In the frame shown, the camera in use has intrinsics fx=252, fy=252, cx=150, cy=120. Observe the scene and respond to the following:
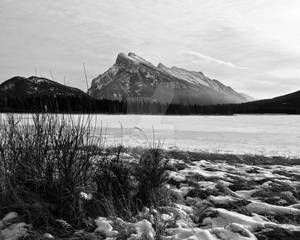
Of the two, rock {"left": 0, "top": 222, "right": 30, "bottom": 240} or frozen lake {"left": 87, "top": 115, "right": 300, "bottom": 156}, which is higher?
rock {"left": 0, "top": 222, "right": 30, "bottom": 240}

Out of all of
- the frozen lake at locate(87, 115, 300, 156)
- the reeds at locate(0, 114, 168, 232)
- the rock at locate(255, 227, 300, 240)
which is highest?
the reeds at locate(0, 114, 168, 232)

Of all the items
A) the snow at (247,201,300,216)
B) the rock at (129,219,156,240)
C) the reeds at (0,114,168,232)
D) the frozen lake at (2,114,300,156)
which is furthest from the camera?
the frozen lake at (2,114,300,156)

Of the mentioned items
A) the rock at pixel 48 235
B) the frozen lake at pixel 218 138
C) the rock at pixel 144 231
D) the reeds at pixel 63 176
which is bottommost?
the frozen lake at pixel 218 138

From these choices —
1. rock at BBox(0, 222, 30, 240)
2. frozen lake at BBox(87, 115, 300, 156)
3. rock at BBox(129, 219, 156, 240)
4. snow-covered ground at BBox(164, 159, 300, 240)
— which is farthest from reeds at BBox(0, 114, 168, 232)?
frozen lake at BBox(87, 115, 300, 156)

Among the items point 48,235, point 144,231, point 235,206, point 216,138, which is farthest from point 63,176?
point 216,138

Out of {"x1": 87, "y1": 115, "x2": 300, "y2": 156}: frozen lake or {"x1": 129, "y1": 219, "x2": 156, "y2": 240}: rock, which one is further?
{"x1": 87, "y1": 115, "x2": 300, "y2": 156}: frozen lake

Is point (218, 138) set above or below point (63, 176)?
below

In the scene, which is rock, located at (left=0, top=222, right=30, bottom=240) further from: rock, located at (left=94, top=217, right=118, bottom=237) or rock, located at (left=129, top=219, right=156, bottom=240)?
rock, located at (left=129, top=219, right=156, bottom=240)

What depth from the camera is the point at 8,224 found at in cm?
278

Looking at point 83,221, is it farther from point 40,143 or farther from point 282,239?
point 282,239

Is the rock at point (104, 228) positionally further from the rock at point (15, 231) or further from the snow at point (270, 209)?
the snow at point (270, 209)

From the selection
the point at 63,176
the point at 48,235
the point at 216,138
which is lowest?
the point at 216,138

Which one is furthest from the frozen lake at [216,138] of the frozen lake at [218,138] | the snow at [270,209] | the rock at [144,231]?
the snow at [270,209]

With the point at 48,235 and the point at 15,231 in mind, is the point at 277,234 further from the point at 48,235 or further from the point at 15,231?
the point at 15,231
